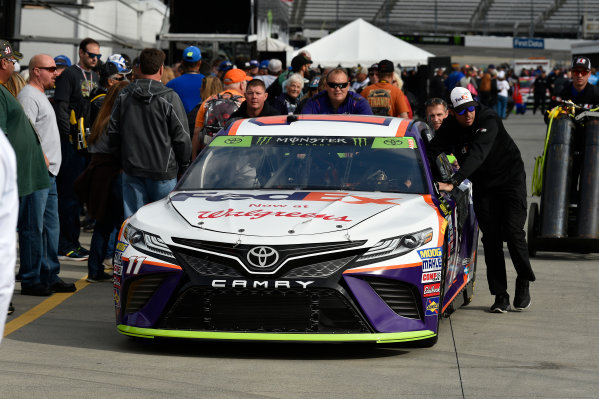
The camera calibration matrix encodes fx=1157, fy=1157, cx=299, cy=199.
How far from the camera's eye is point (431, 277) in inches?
260

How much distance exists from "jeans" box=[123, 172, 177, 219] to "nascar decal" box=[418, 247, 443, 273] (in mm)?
2947

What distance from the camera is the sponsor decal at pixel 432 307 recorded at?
6590 mm

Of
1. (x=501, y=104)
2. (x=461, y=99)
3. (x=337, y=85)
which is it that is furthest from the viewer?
(x=501, y=104)

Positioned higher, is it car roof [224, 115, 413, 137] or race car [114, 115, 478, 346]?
car roof [224, 115, 413, 137]

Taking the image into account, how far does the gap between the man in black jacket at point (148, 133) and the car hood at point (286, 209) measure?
152 centimetres

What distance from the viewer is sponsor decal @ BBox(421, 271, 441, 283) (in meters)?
6.53

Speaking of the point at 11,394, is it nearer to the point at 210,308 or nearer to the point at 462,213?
the point at 210,308

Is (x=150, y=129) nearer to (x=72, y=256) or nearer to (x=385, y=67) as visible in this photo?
(x=72, y=256)

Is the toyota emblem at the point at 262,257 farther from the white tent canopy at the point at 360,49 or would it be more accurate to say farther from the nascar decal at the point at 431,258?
the white tent canopy at the point at 360,49

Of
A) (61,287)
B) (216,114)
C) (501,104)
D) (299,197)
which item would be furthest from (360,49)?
(299,197)

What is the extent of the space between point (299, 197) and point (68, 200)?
4.75 metres

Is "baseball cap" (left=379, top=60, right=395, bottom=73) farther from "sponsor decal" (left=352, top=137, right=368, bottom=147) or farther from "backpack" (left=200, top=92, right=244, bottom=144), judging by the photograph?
"sponsor decal" (left=352, top=137, right=368, bottom=147)

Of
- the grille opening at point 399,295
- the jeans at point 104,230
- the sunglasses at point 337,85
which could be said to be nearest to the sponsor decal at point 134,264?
the grille opening at point 399,295

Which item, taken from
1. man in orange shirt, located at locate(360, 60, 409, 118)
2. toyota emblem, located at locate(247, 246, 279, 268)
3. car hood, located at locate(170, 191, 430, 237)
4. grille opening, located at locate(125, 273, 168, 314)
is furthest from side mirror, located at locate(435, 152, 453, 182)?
man in orange shirt, located at locate(360, 60, 409, 118)
